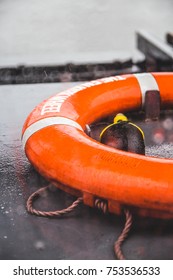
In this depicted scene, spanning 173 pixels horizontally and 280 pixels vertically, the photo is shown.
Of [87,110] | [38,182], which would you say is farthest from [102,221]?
[87,110]

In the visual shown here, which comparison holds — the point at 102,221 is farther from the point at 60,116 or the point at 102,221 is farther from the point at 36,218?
the point at 60,116

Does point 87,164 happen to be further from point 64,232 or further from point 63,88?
point 63,88

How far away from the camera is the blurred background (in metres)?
1.76

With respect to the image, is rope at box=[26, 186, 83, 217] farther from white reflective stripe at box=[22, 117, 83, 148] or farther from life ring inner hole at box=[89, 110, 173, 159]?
life ring inner hole at box=[89, 110, 173, 159]

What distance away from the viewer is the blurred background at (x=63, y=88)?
1756mm

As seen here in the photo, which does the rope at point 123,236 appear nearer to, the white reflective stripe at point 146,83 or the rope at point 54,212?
the rope at point 54,212

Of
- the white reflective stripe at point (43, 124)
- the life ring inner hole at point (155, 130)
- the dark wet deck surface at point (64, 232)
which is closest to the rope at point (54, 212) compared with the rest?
the dark wet deck surface at point (64, 232)

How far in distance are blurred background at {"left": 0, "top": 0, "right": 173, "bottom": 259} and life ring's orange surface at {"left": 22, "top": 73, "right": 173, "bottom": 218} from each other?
0.11 metres

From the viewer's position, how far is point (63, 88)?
3.28 metres

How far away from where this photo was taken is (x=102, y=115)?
8.46 ft

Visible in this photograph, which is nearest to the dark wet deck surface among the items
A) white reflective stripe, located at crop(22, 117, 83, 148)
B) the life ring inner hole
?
white reflective stripe, located at crop(22, 117, 83, 148)

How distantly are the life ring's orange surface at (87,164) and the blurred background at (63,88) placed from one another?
0.35ft

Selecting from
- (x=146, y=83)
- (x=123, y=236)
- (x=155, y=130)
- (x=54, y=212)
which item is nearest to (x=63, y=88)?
(x=146, y=83)

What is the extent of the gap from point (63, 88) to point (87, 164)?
1.54 meters
